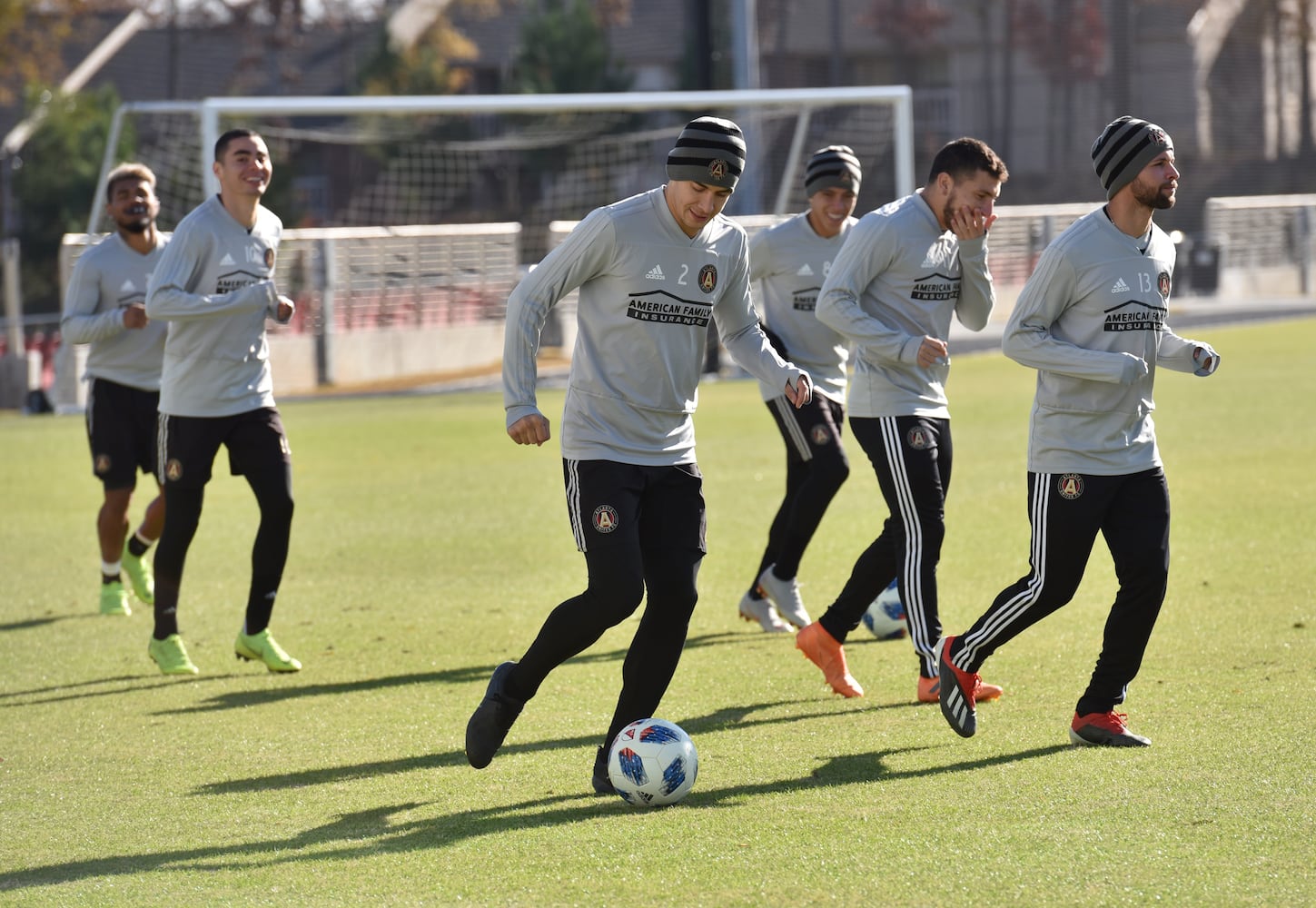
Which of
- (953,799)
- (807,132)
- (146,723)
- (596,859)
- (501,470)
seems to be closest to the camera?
(596,859)

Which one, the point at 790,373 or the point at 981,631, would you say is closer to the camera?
the point at 790,373

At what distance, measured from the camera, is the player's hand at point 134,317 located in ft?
26.7

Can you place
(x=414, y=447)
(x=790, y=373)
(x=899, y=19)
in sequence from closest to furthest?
1. (x=790, y=373)
2. (x=414, y=447)
3. (x=899, y=19)

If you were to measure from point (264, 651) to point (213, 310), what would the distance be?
1.52m

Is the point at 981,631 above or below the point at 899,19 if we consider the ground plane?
below

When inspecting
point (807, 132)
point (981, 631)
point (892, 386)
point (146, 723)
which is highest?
point (807, 132)

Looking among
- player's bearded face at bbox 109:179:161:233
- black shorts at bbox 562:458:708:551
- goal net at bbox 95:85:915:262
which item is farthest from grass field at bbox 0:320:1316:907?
goal net at bbox 95:85:915:262

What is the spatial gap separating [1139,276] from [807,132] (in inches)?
793

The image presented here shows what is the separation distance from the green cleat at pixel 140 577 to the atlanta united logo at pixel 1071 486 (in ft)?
18.5

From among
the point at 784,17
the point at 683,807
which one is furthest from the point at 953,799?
the point at 784,17

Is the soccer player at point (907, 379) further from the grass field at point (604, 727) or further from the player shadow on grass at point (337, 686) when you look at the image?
the player shadow on grass at point (337, 686)

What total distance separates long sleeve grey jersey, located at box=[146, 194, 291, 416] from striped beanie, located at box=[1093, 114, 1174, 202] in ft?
11.6

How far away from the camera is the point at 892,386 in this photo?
6.71 metres

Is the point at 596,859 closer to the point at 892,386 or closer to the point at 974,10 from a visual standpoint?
the point at 892,386
